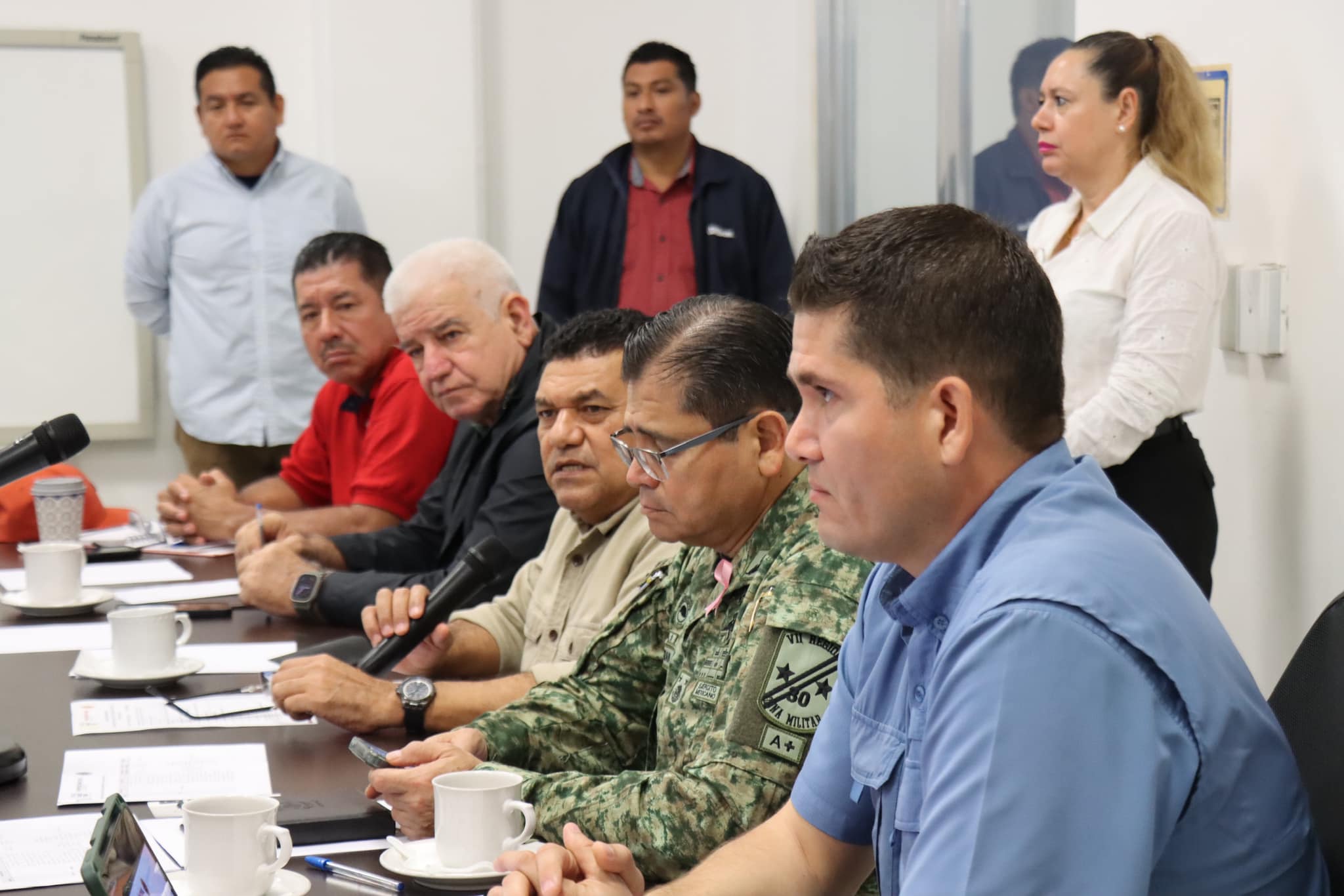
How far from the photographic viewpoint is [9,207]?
5172 millimetres

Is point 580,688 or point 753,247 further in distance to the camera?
point 753,247

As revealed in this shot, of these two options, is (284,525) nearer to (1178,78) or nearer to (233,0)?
(1178,78)

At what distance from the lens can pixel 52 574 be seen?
100 inches

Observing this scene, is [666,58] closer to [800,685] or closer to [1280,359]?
[1280,359]

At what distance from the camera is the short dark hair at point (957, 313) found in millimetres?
1041

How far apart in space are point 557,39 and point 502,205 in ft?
2.16

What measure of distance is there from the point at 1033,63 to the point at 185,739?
10.6 feet

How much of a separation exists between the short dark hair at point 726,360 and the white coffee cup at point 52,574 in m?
1.36

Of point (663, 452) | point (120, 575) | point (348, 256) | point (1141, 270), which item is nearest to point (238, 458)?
point (348, 256)

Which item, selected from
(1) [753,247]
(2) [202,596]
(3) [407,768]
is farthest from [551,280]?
(3) [407,768]

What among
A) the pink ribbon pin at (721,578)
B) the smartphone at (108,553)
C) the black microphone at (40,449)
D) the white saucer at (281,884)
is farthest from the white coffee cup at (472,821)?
the smartphone at (108,553)

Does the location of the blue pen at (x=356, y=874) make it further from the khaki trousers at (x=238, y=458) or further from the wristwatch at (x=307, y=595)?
the khaki trousers at (x=238, y=458)

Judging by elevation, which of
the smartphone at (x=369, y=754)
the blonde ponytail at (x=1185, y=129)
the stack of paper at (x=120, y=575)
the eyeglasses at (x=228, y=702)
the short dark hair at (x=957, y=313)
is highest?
the blonde ponytail at (x=1185, y=129)

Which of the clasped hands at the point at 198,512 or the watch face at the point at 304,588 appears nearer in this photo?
A: the watch face at the point at 304,588
